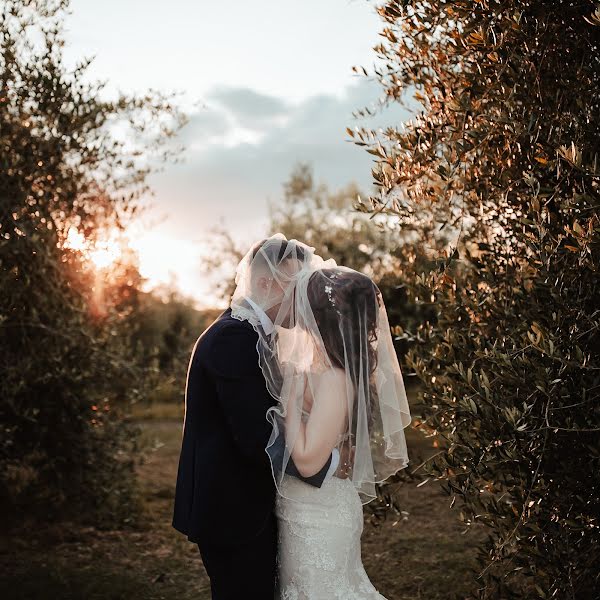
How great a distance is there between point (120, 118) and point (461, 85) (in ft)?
15.9

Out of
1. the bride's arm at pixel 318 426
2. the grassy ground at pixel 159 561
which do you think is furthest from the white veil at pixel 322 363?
the grassy ground at pixel 159 561

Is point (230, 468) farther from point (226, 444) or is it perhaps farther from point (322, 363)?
point (322, 363)

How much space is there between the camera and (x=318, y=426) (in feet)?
11.6

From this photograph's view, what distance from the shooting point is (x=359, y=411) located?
151 inches

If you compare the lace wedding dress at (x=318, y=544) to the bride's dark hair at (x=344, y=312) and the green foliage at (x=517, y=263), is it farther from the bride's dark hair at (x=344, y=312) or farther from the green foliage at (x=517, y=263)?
the green foliage at (x=517, y=263)

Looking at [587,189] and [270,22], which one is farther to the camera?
[270,22]

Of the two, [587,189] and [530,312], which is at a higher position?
[587,189]

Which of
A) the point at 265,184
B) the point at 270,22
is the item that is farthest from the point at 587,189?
the point at 265,184

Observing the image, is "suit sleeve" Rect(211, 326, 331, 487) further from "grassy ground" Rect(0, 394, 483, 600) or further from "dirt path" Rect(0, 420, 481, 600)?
"dirt path" Rect(0, 420, 481, 600)

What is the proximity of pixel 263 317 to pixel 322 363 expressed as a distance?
42 cm

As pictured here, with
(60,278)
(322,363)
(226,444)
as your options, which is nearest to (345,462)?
(322,363)

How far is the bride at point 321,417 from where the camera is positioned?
11.8 ft

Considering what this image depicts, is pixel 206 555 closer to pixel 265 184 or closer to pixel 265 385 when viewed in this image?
pixel 265 385

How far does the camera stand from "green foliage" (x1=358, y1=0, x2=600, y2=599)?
3.46 m
